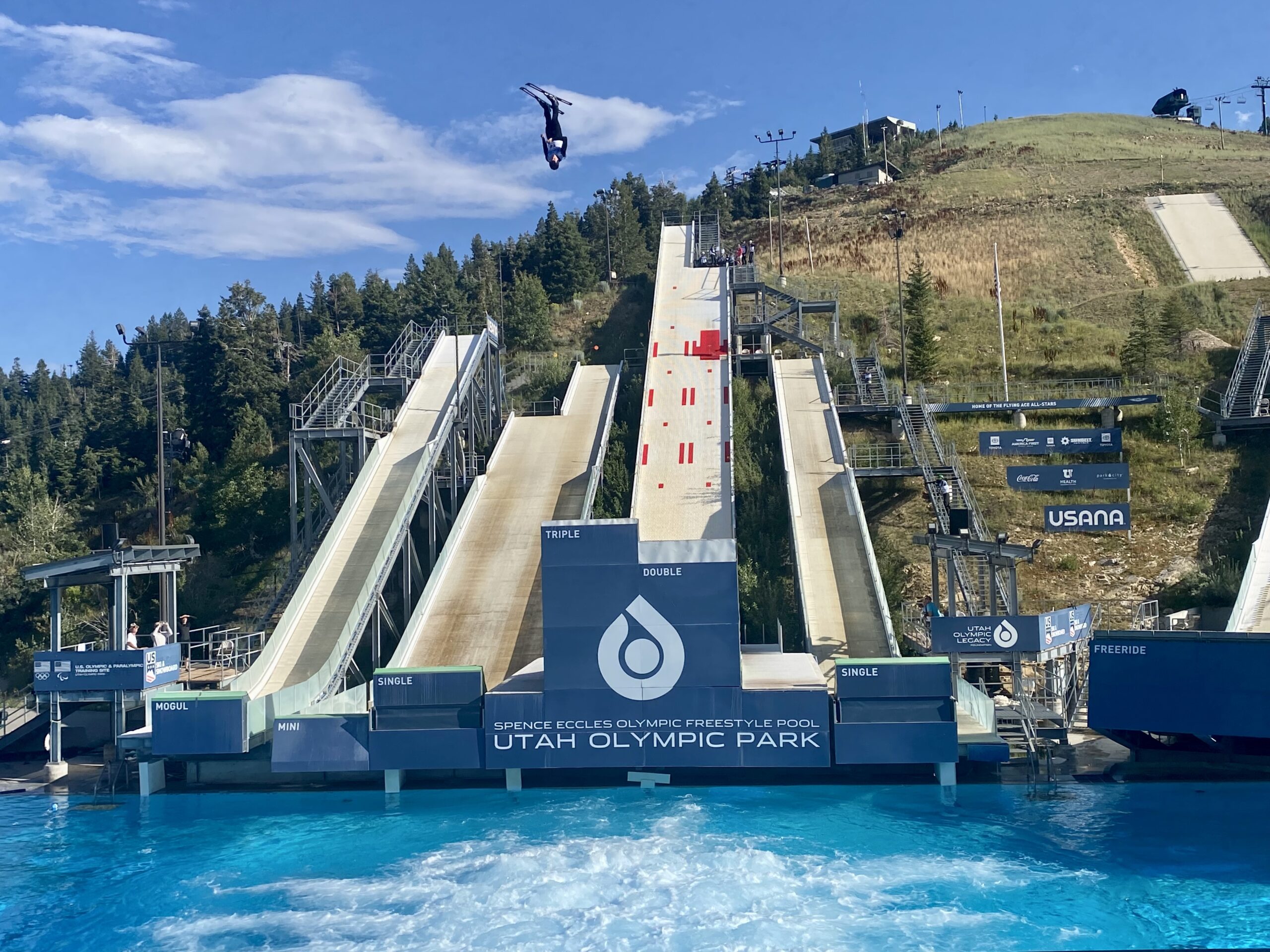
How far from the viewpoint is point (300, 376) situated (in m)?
51.3

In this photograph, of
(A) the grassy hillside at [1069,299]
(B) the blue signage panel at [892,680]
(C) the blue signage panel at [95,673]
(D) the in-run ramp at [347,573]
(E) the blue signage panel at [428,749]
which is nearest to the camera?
(B) the blue signage panel at [892,680]

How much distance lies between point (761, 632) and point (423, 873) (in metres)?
13.2

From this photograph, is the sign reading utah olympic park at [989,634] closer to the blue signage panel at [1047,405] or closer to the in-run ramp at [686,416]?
the in-run ramp at [686,416]

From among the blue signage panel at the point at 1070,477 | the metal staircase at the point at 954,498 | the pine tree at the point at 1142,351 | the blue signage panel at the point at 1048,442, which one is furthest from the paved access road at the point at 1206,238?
the blue signage panel at the point at 1070,477

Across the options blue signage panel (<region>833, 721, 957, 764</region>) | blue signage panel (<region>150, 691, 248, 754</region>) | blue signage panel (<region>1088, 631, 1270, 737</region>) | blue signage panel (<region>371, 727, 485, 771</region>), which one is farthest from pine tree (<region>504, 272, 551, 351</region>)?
blue signage panel (<region>1088, 631, 1270, 737</region>)

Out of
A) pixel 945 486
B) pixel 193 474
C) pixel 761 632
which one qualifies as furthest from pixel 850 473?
pixel 193 474

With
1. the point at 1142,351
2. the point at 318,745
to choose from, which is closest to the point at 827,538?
the point at 318,745

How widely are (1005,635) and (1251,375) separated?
20581 mm

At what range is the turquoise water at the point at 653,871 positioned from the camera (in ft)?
47.2

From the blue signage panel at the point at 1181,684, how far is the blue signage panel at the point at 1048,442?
1365cm

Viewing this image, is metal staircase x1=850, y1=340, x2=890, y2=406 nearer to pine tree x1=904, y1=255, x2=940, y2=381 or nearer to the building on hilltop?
pine tree x1=904, y1=255, x2=940, y2=381

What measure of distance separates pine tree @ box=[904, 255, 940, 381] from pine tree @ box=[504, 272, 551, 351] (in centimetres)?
1711

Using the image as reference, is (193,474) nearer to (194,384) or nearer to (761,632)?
(194,384)

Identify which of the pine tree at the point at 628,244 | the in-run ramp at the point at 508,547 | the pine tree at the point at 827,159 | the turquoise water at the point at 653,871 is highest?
the pine tree at the point at 827,159
